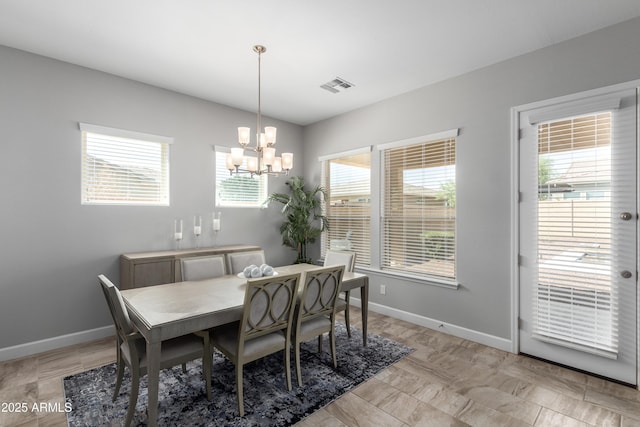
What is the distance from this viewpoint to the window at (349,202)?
4.64 meters

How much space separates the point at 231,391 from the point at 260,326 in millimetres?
651

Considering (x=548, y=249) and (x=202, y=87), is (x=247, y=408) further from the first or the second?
(x=202, y=87)

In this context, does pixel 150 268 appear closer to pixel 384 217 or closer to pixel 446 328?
pixel 384 217

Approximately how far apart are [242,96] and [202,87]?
20.7 inches

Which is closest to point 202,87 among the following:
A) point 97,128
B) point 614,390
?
point 97,128

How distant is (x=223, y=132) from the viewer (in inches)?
177

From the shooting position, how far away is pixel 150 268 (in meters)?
3.43

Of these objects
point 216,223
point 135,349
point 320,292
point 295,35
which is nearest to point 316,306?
point 320,292

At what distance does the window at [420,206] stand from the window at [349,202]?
34cm

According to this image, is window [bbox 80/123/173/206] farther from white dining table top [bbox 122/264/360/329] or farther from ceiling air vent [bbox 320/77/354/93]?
ceiling air vent [bbox 320/77/354/93]

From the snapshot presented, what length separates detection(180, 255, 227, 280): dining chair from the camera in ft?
10.1

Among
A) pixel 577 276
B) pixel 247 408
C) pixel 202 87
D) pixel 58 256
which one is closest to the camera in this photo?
pixel 247 408

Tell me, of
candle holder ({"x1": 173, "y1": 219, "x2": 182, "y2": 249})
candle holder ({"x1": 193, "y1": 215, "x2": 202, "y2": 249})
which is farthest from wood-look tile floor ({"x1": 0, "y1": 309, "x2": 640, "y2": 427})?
candle holder ({"x1": 193, "y1": 215, "x2": 202, "y2": 249})

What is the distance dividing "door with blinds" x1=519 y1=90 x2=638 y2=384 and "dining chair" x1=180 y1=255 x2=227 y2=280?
10.4 ft
